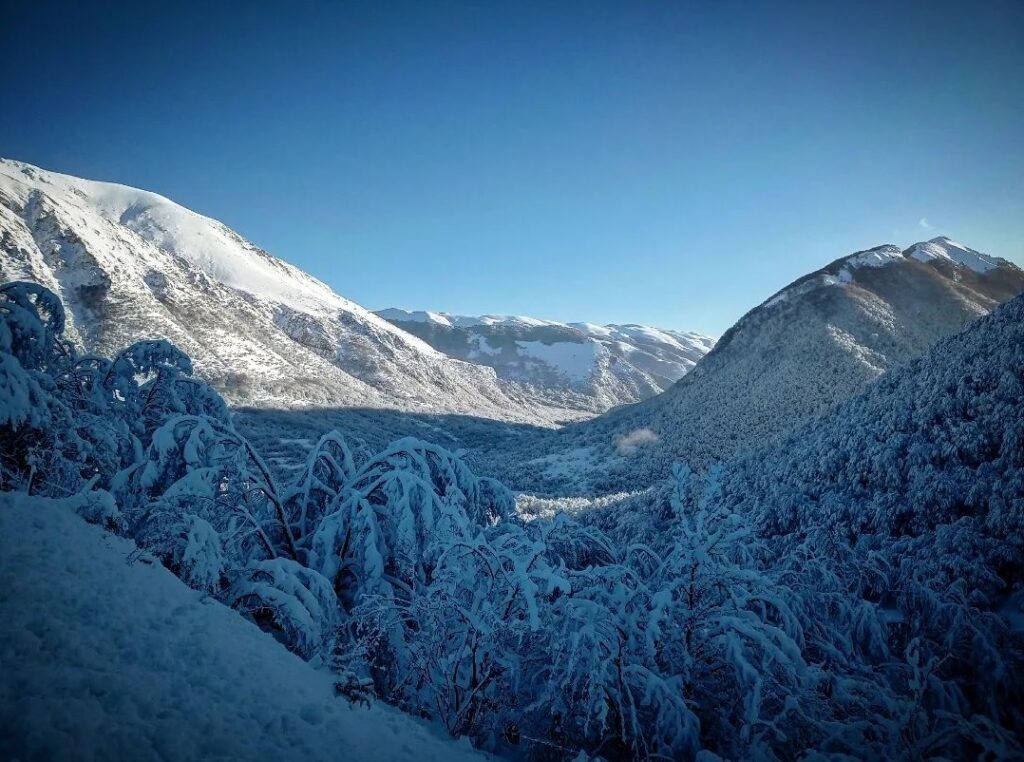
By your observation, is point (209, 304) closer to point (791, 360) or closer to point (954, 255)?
point (791, 360)

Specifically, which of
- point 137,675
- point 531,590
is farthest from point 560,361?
point 137,675

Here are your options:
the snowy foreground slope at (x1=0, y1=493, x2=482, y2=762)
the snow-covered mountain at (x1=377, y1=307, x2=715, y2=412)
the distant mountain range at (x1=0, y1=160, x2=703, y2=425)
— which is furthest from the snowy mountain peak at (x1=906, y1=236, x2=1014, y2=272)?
the snow-covered mountain at (x1=377, y1=307, x2=715, y2=412)

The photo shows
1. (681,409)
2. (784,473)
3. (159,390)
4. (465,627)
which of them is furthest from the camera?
(681,409)

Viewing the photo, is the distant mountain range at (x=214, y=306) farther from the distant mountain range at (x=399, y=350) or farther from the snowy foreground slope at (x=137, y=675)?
the snowy foreground slope at (x=137, y=675)

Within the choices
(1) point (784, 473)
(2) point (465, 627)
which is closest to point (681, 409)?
(1) point (784, 473)

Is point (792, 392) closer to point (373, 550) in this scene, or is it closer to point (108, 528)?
point (373, 550)

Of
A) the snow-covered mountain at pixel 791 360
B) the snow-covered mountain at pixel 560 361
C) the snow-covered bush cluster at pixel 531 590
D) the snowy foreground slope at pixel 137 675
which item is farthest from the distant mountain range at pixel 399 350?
the snow-covered mountain at pixel 560 361

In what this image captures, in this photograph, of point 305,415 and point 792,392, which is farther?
point 305,415
